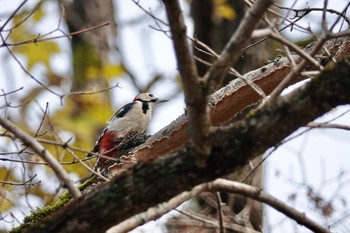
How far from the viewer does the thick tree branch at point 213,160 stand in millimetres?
2676

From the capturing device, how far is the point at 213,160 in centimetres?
272

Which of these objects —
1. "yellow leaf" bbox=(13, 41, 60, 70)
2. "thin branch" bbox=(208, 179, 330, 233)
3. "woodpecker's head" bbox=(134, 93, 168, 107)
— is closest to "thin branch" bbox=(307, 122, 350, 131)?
"thin branch" bbox=(208, 179, 330, 233)

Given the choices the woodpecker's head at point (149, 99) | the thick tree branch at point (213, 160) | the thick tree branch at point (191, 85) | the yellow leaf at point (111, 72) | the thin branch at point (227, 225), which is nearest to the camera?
the thick tree branch at point (191, 85)

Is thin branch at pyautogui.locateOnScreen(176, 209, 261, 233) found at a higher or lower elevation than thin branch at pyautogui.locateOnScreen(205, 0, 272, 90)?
higher

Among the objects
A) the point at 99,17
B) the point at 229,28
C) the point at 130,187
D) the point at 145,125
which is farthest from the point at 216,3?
the point at 130,187

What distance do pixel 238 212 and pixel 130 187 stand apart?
3.70 metres

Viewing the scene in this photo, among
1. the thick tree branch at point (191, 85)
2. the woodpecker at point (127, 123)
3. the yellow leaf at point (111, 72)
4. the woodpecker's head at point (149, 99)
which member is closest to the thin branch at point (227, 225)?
the woodpecker at point (127, 123)

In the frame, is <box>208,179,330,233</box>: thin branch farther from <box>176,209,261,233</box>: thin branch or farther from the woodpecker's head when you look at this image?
the woodpecker's head

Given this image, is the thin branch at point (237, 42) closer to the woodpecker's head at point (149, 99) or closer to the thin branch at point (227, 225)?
the thin branch at point (227, 225)

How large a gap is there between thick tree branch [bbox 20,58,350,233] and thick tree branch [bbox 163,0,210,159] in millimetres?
43

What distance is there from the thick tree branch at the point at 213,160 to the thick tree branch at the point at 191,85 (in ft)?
0.14

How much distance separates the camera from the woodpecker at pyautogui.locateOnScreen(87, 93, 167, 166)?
6.02m

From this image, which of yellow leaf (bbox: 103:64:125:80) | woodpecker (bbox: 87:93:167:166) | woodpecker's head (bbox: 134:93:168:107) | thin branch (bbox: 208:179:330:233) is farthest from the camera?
yellow leaf (bbox: 103:64:125:80)

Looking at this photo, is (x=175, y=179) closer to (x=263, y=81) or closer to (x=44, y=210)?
(x=44, y=210)
